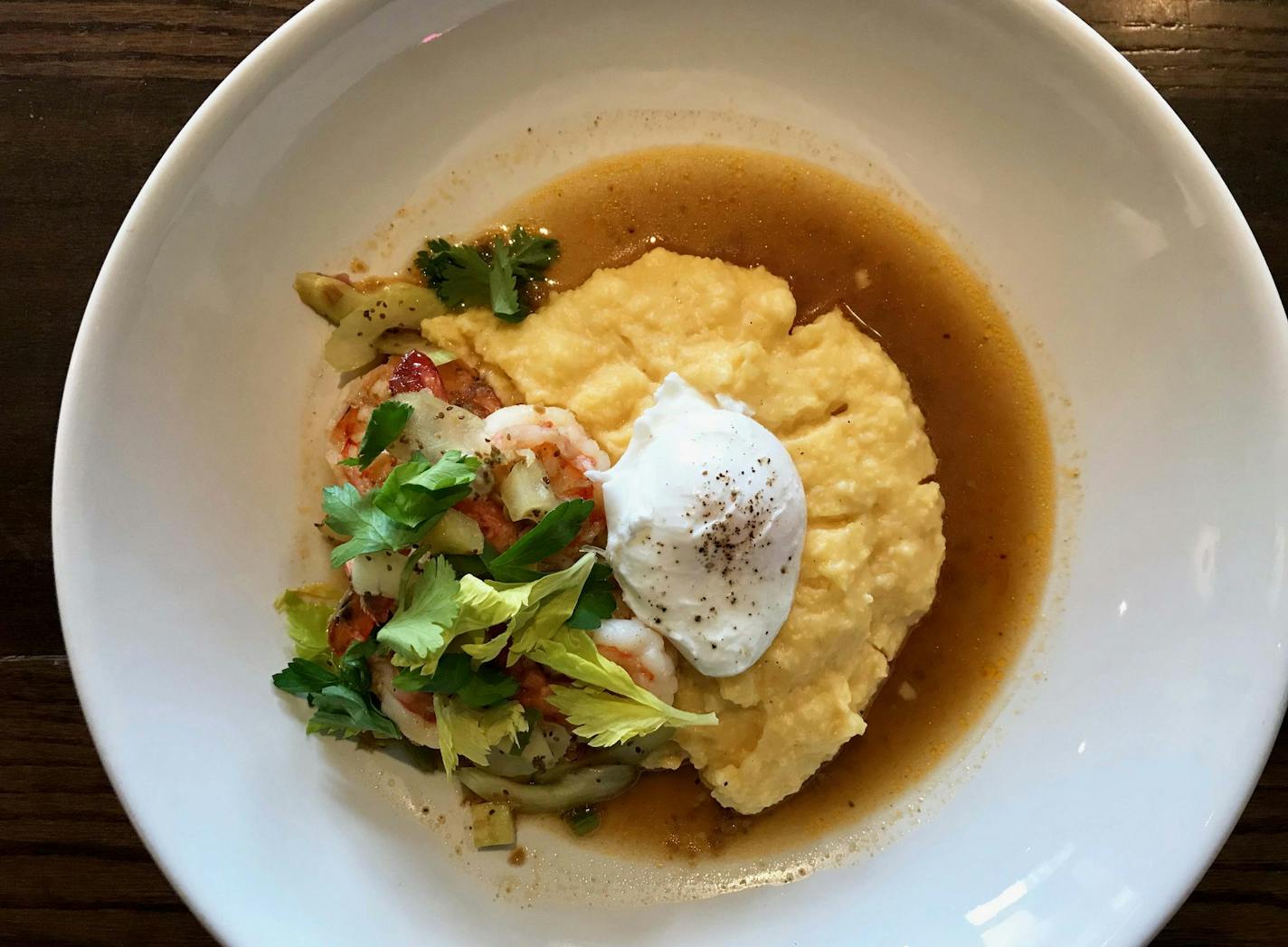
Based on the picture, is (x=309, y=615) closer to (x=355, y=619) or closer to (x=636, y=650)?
(x=355, y=619)

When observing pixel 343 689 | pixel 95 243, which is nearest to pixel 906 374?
pixel 343 689

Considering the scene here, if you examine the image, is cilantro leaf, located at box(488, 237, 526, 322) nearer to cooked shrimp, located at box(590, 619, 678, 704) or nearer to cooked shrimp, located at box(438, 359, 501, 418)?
cooked shrimp, located at box(438, 359, 501, 418)

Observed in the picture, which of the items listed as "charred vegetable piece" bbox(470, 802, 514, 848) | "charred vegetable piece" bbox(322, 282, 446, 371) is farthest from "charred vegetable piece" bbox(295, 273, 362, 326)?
"charred vegetable piece" bbox(470, 802, 514, 848)

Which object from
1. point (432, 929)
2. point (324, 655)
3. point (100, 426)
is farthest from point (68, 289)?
point (432, 929)

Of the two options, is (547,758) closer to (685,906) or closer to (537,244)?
(685,906)

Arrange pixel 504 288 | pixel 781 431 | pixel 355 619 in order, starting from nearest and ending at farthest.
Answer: pixel 355 619
pixel 781 431
pixel 504 288
